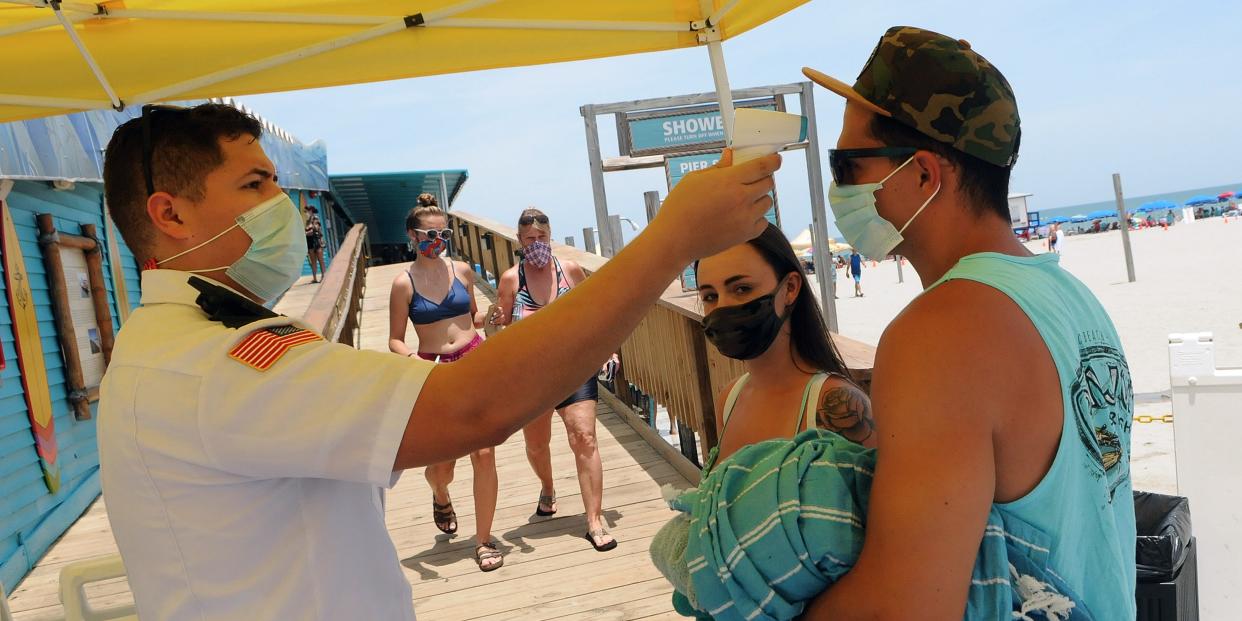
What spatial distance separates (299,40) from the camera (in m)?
3.22

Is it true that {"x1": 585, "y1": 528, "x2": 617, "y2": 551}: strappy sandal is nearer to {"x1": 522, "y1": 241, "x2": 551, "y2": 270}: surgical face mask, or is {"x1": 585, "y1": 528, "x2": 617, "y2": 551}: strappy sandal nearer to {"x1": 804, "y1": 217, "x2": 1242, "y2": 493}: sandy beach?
{"x1": 522, "y1": 241, "x2": 551, "y2": 270}: surgical face mask

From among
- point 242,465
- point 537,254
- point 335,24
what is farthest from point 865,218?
point 537,254

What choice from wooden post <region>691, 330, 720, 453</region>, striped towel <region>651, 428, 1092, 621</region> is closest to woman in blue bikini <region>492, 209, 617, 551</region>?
wooden post <region>691, 330, 720, 453</region>

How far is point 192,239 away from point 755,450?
0.96m

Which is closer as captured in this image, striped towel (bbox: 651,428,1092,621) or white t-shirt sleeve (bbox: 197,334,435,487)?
white t-shirt sleeve (bbox: 197,334,435,487)

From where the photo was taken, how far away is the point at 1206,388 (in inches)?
131

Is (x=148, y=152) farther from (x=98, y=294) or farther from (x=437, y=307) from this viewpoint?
(x=98, y=294)

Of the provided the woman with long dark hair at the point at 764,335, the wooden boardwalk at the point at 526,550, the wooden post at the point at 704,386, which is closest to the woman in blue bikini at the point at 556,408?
the wooden boardwalk at the point at 526,550

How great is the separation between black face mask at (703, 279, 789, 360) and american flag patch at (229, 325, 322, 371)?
56.1 inches

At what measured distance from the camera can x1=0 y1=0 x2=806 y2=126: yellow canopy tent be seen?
300 cm

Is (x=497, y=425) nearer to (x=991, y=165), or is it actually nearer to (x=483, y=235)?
(x=991, y=165)

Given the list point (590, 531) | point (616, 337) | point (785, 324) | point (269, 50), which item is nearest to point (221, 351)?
point (616, 337)

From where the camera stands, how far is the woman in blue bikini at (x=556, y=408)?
5.13 metres

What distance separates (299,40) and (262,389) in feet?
8.21
